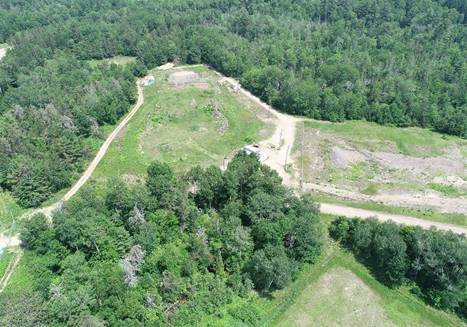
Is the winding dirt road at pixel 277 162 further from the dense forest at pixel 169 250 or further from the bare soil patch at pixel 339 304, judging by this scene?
the bare soil patch at pixel 339 304

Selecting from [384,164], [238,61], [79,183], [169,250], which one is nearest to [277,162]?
[384,164]

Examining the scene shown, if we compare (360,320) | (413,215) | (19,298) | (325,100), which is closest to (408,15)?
(325,100)

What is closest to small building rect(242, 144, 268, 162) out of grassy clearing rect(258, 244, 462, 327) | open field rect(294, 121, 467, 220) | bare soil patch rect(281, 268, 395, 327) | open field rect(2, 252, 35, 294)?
open field rect(294, 121, 467, 220)

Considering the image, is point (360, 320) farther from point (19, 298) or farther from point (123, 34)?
point (123, 34)

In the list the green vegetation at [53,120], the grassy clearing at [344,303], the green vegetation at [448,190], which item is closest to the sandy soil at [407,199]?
the green vegetation at [448,190]

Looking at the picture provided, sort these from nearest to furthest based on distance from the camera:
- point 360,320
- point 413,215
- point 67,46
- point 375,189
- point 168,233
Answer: point 360,320
point 168,233
point 413,215
point 375,189
point 67,46
